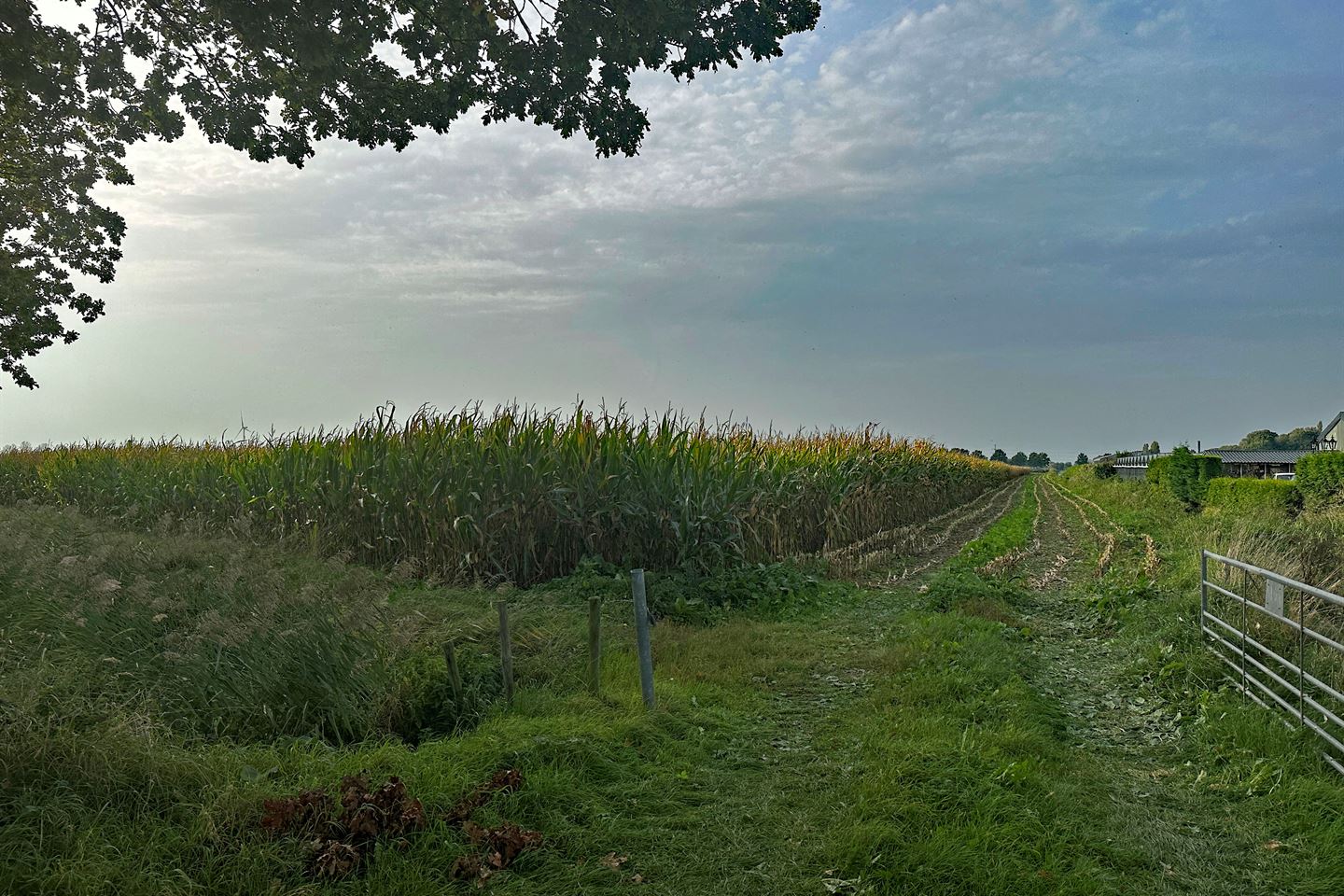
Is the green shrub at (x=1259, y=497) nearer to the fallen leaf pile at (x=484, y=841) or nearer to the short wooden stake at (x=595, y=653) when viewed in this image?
the short wooden stake at (x=595, y=653)

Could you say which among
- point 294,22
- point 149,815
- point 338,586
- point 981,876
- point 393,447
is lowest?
point 981,876

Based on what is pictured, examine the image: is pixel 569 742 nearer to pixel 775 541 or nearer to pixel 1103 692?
pixel 1103 692

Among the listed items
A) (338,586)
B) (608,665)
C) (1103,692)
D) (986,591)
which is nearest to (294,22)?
(338,586)

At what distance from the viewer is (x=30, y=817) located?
422cm

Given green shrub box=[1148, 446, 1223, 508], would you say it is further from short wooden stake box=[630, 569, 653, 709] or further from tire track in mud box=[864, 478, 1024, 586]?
short wooden stake box=[630, 569, 653, 709]

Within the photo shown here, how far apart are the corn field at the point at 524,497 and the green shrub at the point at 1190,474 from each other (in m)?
22.0

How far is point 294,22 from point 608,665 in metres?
6.92

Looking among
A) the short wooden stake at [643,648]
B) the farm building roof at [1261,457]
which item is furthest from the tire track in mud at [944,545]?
the farm building roof at [1261,457]

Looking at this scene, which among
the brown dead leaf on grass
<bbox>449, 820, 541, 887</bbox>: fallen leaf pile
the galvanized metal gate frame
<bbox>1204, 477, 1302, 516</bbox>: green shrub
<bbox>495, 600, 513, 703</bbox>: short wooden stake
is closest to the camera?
<bbox>449, 820, 541, 887</bbox>: fallen leaf pile

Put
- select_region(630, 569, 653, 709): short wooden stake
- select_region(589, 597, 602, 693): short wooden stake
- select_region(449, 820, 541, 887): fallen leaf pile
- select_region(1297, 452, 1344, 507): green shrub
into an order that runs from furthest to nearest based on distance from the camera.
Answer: select_region(1297, 452, 1344, 507): green shrub → select_region(589, 597, 602, 693): short wooden stake → select_region(630, 569, 653, 709): short wooden stake → select_region(449, 820, 541, 887): fallen leaf pile

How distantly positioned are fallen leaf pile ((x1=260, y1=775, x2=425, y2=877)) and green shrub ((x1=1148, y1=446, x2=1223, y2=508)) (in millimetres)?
33606

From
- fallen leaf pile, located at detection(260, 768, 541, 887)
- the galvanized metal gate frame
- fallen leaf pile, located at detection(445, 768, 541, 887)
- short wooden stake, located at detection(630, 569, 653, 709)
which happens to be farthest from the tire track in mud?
fallen leaf pile, located at detection(260, 768, 541, 887)

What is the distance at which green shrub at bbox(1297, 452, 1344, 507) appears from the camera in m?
22.8

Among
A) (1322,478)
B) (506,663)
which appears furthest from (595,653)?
(1322,478)
